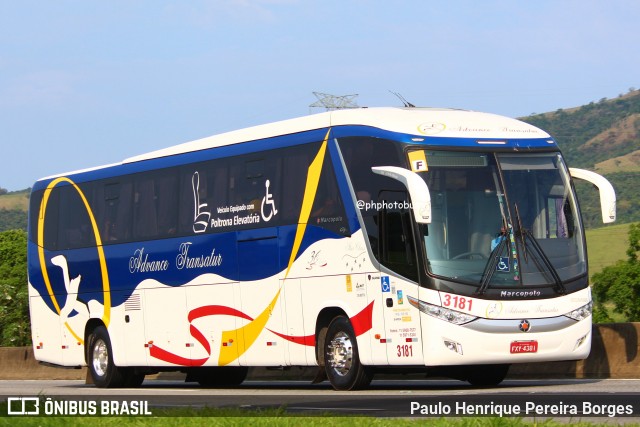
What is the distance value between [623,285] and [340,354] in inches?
1552

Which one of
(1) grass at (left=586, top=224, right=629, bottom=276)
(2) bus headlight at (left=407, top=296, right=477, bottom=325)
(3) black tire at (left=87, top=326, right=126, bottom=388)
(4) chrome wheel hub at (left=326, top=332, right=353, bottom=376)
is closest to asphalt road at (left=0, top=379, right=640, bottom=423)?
(4) chrome wheel hub at (left=326, top=332, right=353, bottom=376)

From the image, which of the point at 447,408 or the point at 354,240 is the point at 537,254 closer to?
the point at 354,240

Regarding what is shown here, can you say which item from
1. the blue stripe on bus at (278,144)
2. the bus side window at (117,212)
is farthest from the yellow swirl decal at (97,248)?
the blue stripe on bus at (278,144)

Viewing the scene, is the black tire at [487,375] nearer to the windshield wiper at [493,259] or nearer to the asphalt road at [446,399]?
the asphalt road at [446,399]

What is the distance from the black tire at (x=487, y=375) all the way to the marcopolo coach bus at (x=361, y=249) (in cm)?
3

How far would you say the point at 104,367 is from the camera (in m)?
25.6

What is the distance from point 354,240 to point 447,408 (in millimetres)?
5450

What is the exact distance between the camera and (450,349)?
1781 cm

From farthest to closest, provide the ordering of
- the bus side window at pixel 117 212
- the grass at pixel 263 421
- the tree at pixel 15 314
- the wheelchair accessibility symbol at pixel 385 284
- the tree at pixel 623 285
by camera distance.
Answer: the tree at pixel 623 285 → the tree at pixel 15 314 → the bus side window at pixel 117 212 → the wheelchair accessibility symbol at pixel 385 284 → the grass at pixel 263 421

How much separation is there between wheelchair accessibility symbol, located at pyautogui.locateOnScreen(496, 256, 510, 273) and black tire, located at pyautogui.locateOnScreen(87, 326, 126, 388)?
9654mm

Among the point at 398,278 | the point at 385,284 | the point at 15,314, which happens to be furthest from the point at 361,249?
the point at 15,314

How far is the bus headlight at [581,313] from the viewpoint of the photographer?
18406 millimetres

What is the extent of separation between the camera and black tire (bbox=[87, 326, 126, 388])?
83.2 ft

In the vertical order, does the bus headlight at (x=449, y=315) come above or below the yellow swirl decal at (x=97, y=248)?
below
